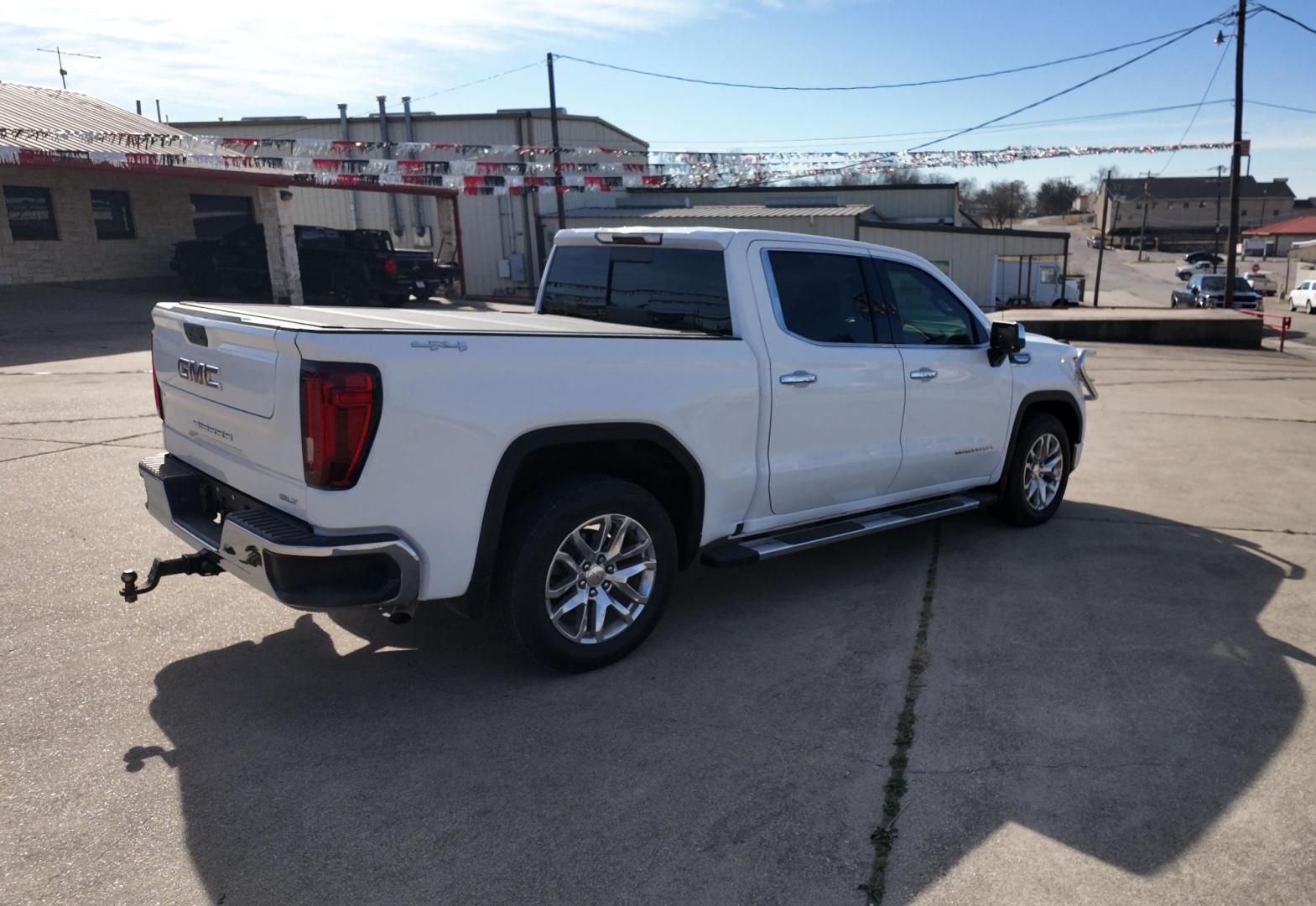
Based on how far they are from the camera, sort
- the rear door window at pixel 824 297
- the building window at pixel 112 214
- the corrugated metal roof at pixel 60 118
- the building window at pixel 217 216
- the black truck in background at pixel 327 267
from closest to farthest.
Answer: the rear door window at pixel 824 297 → the corrugated metal roof at pixel 60 118 → the black truck in background at pixel 327 267 → the building window at pixel 112 214 → the building window at pixel 217 216

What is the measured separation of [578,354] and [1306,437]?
9319mm

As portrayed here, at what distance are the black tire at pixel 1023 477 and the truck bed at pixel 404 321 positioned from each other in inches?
105

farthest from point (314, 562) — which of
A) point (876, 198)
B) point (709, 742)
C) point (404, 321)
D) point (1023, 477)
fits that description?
point (876, 198)

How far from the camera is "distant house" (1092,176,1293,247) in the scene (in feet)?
402

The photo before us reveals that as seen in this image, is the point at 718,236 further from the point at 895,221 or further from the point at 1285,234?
the point at 1285,234

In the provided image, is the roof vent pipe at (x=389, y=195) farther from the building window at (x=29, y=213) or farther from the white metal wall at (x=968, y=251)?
the white metal wall at (x=968, y=251)

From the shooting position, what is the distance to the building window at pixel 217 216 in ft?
85.9

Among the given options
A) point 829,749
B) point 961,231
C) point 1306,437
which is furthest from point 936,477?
point 961,231

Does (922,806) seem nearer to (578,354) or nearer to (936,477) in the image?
(578,354)

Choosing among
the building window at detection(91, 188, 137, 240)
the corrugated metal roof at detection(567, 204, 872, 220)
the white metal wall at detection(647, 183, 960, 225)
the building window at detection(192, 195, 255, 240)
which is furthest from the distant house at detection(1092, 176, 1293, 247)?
the building window at detection(91, 188, 137, 240)

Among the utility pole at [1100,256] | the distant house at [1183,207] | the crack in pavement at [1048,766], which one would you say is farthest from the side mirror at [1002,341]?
the distant house at [1183,207]

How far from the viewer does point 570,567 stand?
3994 millimetres

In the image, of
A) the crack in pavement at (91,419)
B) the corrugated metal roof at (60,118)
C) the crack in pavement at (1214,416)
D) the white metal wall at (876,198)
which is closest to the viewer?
the crack in pavement at (91,419)

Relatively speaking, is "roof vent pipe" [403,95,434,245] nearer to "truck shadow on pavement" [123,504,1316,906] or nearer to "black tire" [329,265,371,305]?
"black tire" [329,265,371,305]
